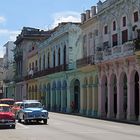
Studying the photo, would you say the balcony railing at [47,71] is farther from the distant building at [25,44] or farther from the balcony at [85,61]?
the balcony at [85,61]

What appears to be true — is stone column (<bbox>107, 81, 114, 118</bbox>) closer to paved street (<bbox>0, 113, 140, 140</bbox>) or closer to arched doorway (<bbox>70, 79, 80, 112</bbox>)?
arched doorway (<bbox>70, 79, 80, 112</bbox>)

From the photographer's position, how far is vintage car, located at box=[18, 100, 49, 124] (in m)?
33.2

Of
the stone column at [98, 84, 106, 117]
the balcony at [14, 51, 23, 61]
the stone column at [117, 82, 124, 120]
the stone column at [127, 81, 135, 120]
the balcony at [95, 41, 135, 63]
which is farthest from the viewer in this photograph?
the balcony at [14, 51, 23, 61]

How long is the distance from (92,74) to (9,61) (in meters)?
70.3

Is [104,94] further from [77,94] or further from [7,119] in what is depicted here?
[7,119]

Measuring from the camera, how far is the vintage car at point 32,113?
3322 centimetres

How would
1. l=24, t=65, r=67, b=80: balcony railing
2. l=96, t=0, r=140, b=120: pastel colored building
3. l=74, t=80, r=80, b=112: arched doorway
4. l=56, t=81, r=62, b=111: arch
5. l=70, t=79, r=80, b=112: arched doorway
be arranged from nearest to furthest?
l=96, t=0, r=140, b=120: pastel colored building
l=70, t=79, r=80, b=112: arched doorway
l=74, t=80, r=80, b=112: arched doorway
l=24, t=65, r=67, b=80: balcony railing
l=56, t=81, r=62, b=111: arch

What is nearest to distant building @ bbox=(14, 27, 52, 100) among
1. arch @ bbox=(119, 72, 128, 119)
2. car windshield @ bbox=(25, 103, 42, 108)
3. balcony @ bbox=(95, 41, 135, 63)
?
balcony @ bbox=(95, 41, 135, 63)

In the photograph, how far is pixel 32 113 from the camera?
3325cm

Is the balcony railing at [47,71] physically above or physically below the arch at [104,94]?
above

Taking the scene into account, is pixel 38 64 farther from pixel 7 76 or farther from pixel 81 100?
pixel 7 76

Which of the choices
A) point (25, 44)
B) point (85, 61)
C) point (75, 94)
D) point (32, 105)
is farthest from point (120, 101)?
point (25, 44)

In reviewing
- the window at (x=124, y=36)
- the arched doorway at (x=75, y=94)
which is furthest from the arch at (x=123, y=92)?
the arched doorway at (x=75, y=94)

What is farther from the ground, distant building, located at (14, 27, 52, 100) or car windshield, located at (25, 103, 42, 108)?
distant building, located at (14, 27, 52, 100)
